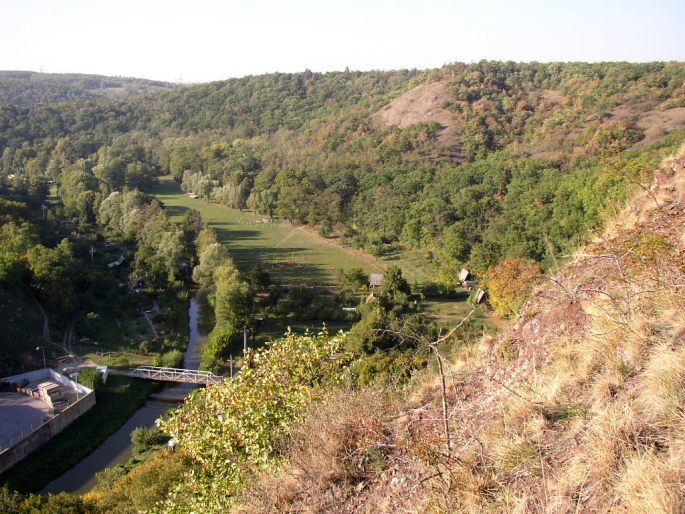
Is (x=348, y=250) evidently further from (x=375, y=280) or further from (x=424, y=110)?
(x=424, y=110)

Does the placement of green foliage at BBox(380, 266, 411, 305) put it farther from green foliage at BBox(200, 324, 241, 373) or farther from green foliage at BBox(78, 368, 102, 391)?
green foliage at BBox(78, 368, 102, 391)

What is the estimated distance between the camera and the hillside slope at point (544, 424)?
364 cm

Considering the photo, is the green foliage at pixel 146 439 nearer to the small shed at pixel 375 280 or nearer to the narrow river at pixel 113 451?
the narrow river at pixel 113 451

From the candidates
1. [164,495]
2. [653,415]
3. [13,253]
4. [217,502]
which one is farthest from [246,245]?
[653,415]

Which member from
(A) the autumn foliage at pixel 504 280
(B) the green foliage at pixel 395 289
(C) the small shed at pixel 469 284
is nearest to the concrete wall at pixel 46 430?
(B) the green foliage at pixel 395 289

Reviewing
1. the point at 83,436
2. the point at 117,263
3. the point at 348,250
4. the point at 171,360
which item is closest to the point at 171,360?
the point at 171,360

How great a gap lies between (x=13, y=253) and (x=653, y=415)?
30.2m

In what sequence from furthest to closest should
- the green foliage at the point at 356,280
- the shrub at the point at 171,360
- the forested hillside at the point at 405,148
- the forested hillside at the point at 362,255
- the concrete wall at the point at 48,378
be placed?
the forested hillside at the point at 405,148, the green foliage at the point at 356,280, the shrub at the point at 171,360, the concrete wall at the point at 48,378, the forested hillside at the point at 362,255

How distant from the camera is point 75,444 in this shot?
17.8 meters

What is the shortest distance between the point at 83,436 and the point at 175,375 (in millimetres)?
4262

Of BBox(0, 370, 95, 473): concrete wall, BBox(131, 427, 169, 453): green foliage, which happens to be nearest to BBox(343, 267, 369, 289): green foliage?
BBox(0, 370, 95, 473): concrete wall

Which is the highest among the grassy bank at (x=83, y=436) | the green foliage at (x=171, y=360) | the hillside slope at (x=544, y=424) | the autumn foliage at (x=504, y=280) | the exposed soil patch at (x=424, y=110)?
the exposed soil patch at (x=424, y=110)

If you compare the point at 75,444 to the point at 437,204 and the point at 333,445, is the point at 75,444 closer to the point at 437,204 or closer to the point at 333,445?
the point at 333,445

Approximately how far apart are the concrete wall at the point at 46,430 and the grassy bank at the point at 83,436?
17cm
